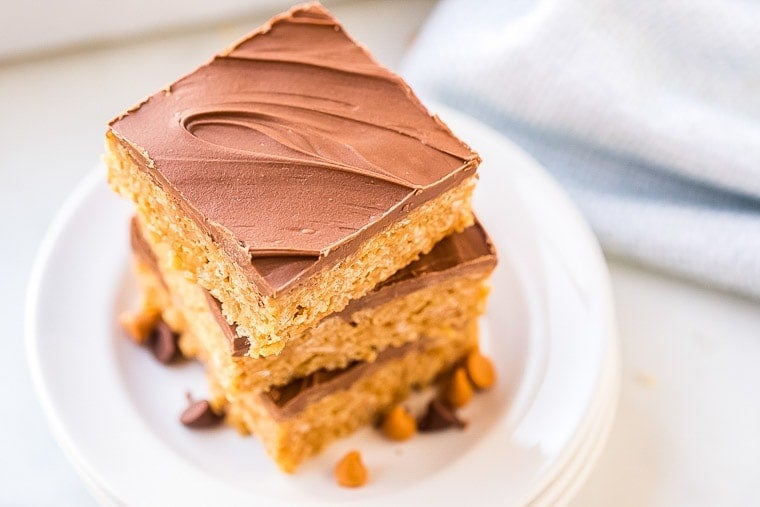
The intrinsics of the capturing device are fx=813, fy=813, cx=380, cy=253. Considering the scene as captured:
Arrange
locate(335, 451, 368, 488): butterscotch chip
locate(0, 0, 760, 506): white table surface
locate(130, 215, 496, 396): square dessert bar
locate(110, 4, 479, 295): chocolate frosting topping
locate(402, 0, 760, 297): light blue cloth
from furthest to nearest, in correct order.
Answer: locate(402, 0, 760, 297): light blue cloth
locate(0, 0, 760, 506): white table surface
locate(335, 451, 368, 488): butterscotch chip
locate(130, 215, 496, 396): square dessert bar
locate(110, 4, 479, 295): chocolate frosting topping

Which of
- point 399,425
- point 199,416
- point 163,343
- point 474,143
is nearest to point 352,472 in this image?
point 399,425

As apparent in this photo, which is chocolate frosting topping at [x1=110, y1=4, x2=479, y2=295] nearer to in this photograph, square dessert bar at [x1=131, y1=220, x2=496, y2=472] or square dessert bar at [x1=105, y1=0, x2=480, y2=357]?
square dessert bar at [x1=105, y1=0, x2=480, y2=357]

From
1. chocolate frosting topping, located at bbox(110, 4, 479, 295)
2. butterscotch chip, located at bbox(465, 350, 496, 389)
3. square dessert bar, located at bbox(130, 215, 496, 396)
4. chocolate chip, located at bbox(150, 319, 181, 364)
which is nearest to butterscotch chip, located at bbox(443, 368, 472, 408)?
butterscotch chip, located at bbox(465, 350, 496, 389)

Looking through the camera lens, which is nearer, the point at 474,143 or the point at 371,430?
the point at 371,430

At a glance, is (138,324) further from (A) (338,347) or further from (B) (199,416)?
(A) (338,347)

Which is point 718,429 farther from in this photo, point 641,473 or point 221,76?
point 221,76

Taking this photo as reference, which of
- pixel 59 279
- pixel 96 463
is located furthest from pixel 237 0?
pixel 96 463
